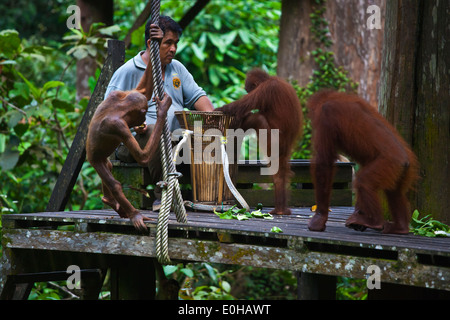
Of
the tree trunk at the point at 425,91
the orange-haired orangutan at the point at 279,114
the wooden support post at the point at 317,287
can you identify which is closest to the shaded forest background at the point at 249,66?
the tree trunk at the point at 425,91

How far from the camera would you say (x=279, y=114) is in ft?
12.3

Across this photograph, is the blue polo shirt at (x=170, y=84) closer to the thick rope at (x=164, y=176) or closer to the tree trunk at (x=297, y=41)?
the thick rope at (x=164, y=176)

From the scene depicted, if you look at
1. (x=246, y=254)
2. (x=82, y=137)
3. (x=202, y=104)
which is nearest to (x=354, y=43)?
(x=202, y=104)

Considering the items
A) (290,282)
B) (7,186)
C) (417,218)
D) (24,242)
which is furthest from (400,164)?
(7,186)

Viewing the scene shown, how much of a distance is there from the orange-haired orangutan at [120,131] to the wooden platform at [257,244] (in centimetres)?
21

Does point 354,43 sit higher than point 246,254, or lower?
higher

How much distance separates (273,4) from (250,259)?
7.77 m

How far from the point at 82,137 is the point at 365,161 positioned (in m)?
2.06

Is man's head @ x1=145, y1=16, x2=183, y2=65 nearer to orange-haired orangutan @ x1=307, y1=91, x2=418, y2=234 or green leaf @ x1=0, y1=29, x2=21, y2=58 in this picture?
orange-haired orangutan @ x1=307, y1=91, x2=418, y2=234

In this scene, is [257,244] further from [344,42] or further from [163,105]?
[344,42]

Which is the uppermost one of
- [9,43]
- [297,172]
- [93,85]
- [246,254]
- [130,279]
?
[9,43]

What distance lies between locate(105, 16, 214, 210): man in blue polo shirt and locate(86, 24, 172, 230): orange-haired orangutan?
456 millimetres

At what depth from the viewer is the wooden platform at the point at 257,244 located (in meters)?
2.40

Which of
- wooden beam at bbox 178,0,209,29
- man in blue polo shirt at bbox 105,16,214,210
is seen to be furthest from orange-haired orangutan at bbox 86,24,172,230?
wooden beam at bbox 178,0,209,29
